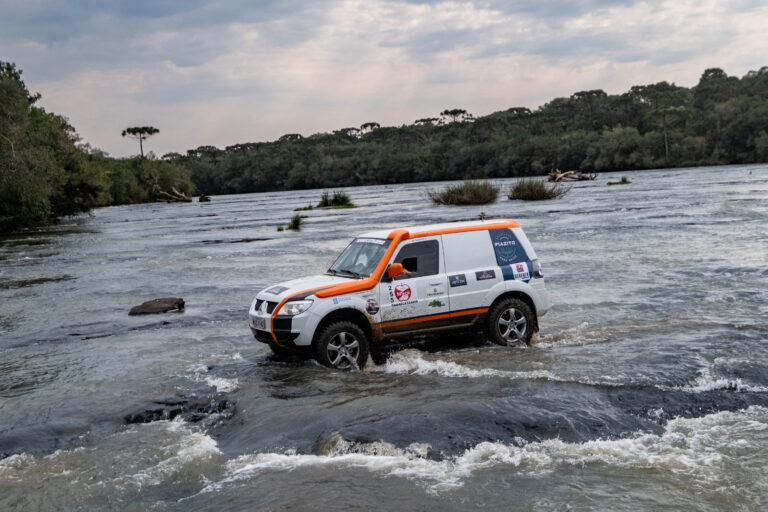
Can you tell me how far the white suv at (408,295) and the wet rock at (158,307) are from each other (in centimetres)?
753

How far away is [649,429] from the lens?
26.2 feet

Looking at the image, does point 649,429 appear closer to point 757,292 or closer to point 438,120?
point 757,292

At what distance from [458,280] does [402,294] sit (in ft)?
3.00

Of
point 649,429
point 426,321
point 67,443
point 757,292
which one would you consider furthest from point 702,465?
point 757,292

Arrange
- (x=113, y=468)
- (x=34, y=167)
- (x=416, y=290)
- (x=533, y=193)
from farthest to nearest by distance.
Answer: (x=533, y=193), (x=34, y=167), (x=416, y=290), (x=113, y=468)

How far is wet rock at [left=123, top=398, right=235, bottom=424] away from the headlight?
137cm

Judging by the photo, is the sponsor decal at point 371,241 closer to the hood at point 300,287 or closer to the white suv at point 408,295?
the white suv at point 408,295

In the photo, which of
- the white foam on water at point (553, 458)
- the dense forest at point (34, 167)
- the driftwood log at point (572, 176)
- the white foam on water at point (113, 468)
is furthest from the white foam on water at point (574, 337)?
the driftwood log at point (572, 176)

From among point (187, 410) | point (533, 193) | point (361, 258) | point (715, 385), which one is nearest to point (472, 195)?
point (533, 193)

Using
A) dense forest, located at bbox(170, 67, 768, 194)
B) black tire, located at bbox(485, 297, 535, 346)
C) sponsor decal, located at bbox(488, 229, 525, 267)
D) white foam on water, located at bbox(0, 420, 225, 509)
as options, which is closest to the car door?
black tire, located at bbox(485, 297, 535, 346)

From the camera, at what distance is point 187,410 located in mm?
9445

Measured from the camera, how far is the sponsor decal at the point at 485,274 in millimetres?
→ 11078

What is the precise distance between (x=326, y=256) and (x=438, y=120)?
173 metres

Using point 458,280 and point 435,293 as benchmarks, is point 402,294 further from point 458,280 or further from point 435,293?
point 458,280
